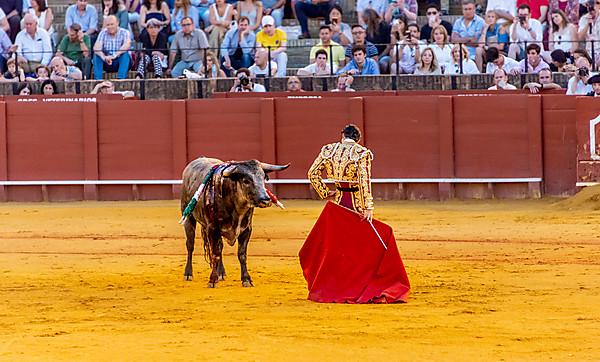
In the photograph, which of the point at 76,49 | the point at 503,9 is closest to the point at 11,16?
the point at 76,49

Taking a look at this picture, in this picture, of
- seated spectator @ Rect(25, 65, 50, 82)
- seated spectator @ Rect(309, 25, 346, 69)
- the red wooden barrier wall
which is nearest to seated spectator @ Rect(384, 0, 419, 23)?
seated spectator @ Rect(309, 25, 346, 69)

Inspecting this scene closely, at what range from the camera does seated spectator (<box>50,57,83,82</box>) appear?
786 inches

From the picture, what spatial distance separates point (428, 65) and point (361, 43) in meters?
0.92

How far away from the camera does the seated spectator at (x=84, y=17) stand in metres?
20.5

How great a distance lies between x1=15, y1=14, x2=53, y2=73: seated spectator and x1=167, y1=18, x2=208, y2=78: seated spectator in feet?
5.70

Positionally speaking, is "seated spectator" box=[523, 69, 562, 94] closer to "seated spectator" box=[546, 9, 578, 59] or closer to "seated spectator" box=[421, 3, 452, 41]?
"seated spectator" box=[546, 9, 578, 59]

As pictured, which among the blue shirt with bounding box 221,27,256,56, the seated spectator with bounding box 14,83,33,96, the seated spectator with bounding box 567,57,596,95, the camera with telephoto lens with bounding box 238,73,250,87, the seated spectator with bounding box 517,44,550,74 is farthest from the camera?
the seated spectator with bounding box 14,83,33,96

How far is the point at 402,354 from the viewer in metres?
7.71

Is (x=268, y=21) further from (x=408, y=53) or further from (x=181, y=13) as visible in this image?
(x=408, y=53)

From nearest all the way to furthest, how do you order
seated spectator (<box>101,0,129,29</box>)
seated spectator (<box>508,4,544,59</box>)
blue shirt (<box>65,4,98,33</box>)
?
seated spectator (<box>508,4,544,59</box>), seated spectator (<box>101,0,129,29</box>), blue shirt (<box>65,4,98,33</box>)

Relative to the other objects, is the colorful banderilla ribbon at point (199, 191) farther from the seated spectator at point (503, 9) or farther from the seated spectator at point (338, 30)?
the seated spectator at point (503, 9)

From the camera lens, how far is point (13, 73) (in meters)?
20.2

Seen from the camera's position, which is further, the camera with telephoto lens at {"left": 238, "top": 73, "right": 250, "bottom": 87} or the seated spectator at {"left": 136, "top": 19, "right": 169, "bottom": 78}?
the seated spectator at {"left": 136, "top": 19, "right": 169, "bottom": 78}

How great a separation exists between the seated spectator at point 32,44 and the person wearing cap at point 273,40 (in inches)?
119
